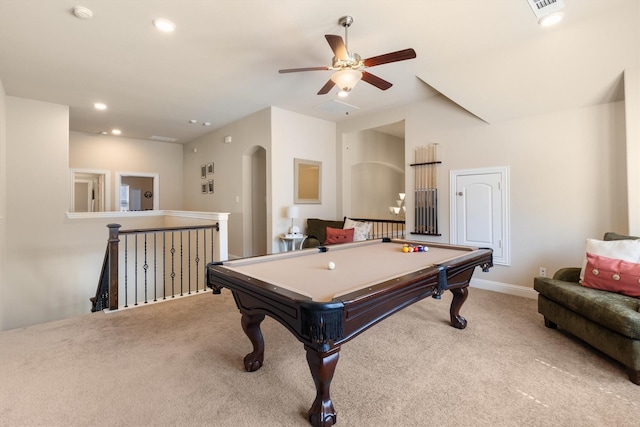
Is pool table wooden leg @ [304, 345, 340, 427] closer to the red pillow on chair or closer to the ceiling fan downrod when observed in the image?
the ceiling fan downrod

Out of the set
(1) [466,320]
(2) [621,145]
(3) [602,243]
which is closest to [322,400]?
(1) [466,320]

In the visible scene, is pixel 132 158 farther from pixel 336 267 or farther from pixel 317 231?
pixel 336 267

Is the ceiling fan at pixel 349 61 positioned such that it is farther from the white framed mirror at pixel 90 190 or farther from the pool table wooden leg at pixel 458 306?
the white framed mirror at pixel 90 190

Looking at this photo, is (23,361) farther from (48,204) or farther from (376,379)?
(48,204)

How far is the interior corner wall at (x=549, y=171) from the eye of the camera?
3133mm

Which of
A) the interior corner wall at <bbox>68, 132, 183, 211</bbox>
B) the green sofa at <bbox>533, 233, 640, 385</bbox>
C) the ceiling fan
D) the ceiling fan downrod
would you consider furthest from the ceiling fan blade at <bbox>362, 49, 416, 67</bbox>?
the interior corner wall at <bbox>68, 132, 183, 211</bbox>

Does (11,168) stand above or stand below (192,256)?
above

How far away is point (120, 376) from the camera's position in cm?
190

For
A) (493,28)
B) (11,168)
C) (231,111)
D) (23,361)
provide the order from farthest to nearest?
(231,111), (11,168), (493,28), (23,361)

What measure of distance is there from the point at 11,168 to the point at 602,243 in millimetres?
7302

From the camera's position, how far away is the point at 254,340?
1984 millimetres

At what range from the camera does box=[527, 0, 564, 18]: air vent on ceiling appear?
2.35 meters

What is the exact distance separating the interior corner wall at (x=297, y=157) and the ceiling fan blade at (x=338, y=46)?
2629 millimetres

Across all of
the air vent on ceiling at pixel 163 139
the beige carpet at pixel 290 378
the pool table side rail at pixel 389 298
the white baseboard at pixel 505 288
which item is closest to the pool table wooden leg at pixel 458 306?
the beige carpet at pixel 290 378
